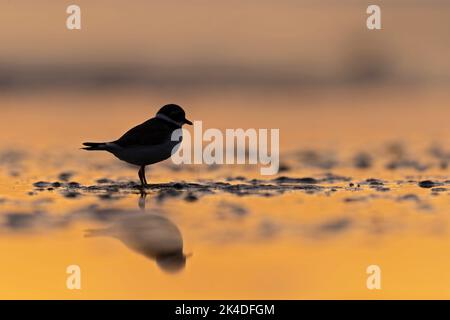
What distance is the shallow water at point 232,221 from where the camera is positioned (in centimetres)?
604

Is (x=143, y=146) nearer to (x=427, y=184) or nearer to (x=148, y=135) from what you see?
(x=148, y=135)

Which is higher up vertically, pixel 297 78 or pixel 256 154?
pixel 297 78

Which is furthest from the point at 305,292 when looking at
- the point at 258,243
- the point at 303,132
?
the point at 303,132

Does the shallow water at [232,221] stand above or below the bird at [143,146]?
below

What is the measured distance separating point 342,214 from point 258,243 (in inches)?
58.6

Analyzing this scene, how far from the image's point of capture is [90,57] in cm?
2617

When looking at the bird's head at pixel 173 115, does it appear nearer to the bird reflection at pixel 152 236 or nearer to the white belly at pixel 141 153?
the white belly at pixel 141 153

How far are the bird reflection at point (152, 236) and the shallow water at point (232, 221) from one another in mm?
16

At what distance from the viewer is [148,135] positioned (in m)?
10.4

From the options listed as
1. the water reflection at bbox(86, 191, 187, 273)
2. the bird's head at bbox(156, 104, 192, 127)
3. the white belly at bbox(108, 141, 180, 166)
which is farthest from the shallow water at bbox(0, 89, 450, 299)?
the bird's head at bbox(156, 104, 192, 127)

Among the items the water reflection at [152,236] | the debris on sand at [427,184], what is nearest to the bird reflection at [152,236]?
the water reflection at [152,236]

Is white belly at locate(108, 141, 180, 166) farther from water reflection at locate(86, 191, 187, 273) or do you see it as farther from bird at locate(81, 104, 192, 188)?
water reflection at locate(86, 191, 187, 273)

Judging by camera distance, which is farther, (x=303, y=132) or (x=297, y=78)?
(x=297, y=78)

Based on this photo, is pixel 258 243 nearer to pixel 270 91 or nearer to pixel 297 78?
pixel 270 91
